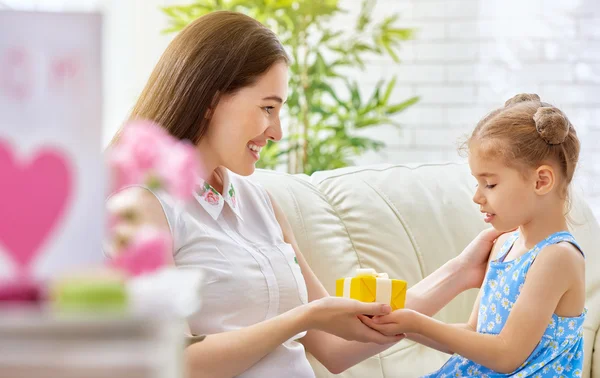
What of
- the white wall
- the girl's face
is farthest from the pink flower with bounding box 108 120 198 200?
the white wall

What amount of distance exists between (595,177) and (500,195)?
267cm

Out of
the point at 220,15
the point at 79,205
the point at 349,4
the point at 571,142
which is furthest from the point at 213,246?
the point at 349,4

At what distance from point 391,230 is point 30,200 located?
1.69 metres

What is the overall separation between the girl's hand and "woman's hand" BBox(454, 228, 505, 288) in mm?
425

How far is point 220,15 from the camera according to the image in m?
1.65

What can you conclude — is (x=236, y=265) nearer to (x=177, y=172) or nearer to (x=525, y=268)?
(x=525, y=268)

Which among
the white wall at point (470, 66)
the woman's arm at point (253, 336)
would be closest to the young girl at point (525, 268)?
the woman's arm at point (253, 336)

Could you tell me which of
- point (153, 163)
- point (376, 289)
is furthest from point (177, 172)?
point (376, 289)

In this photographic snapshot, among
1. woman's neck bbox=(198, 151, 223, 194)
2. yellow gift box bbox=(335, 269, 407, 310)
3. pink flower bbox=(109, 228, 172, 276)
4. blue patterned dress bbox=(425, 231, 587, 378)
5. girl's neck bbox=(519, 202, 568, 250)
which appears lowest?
blue patterned dress bbox=(425, 231, 587, 378)

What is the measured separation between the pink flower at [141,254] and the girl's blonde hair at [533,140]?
1.25 meters

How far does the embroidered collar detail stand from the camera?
1595 millimetres

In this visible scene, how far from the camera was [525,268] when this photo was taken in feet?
5.50

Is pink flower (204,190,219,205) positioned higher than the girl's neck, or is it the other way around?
pink flower (204,190,219,205)

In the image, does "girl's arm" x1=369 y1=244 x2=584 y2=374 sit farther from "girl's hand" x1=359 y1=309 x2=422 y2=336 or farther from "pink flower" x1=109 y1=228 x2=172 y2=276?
"pink flower" x1=109 y1=228 x2=172 y2=276
